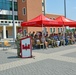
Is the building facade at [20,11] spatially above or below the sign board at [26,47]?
above

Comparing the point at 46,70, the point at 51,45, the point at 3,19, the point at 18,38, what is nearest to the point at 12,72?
the point at 46,70

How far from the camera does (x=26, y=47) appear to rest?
11727 mm

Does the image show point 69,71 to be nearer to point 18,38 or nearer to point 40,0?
point 18,38

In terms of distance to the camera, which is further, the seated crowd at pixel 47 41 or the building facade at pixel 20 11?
the building facade at pixel 20 11

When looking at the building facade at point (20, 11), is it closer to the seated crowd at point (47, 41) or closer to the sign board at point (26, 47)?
the seated crowd at point (47, 41)

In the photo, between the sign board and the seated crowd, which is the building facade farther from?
the sign board

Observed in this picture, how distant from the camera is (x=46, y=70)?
320 inches

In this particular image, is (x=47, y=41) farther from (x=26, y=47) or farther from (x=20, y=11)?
(x=20, y=11)

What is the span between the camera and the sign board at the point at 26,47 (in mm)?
11680

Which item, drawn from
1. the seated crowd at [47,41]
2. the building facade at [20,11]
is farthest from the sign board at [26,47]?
the building facade at [20,11]

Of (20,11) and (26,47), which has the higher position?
(20,11)

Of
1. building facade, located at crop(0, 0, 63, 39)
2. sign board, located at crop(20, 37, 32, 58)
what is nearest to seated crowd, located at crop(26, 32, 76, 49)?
sign board, located at crop(20, 37, 32, 58)

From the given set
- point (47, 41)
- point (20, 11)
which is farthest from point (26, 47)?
point (20, 11)

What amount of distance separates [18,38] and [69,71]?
5100 millimetres
